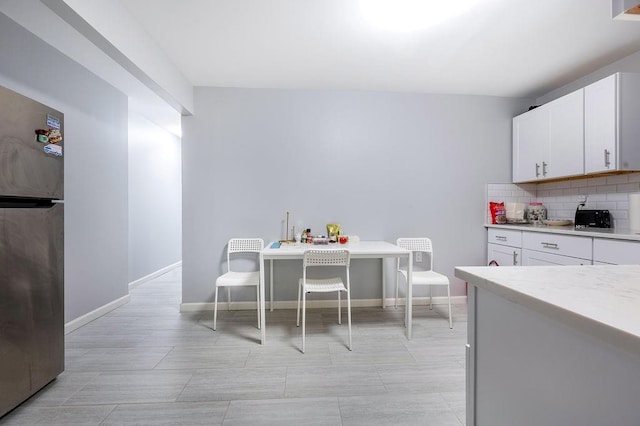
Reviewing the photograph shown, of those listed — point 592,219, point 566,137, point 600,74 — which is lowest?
point 592,219

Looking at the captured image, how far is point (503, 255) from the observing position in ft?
10.4

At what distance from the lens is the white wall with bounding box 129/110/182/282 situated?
13.7 ft

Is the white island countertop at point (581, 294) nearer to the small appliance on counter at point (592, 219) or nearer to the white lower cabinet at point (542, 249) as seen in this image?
the white lower cabinet at point (542, 249)

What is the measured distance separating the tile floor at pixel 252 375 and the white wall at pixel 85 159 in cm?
44

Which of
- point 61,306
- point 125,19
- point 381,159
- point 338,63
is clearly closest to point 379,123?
point 381,159

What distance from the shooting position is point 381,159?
3314 mm

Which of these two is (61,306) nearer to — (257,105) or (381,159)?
(257,105)

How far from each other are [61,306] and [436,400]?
2.34m

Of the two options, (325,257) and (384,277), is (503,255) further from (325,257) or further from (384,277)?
(325,257)

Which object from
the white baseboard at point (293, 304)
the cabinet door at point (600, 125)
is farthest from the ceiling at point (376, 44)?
the white baseboard at point (293, 304)

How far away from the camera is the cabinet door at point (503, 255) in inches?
117

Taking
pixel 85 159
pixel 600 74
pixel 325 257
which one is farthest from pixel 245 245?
pixel 600 74

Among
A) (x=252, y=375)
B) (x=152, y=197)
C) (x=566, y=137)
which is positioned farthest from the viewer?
(x=152, y=197)

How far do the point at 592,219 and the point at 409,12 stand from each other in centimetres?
243
